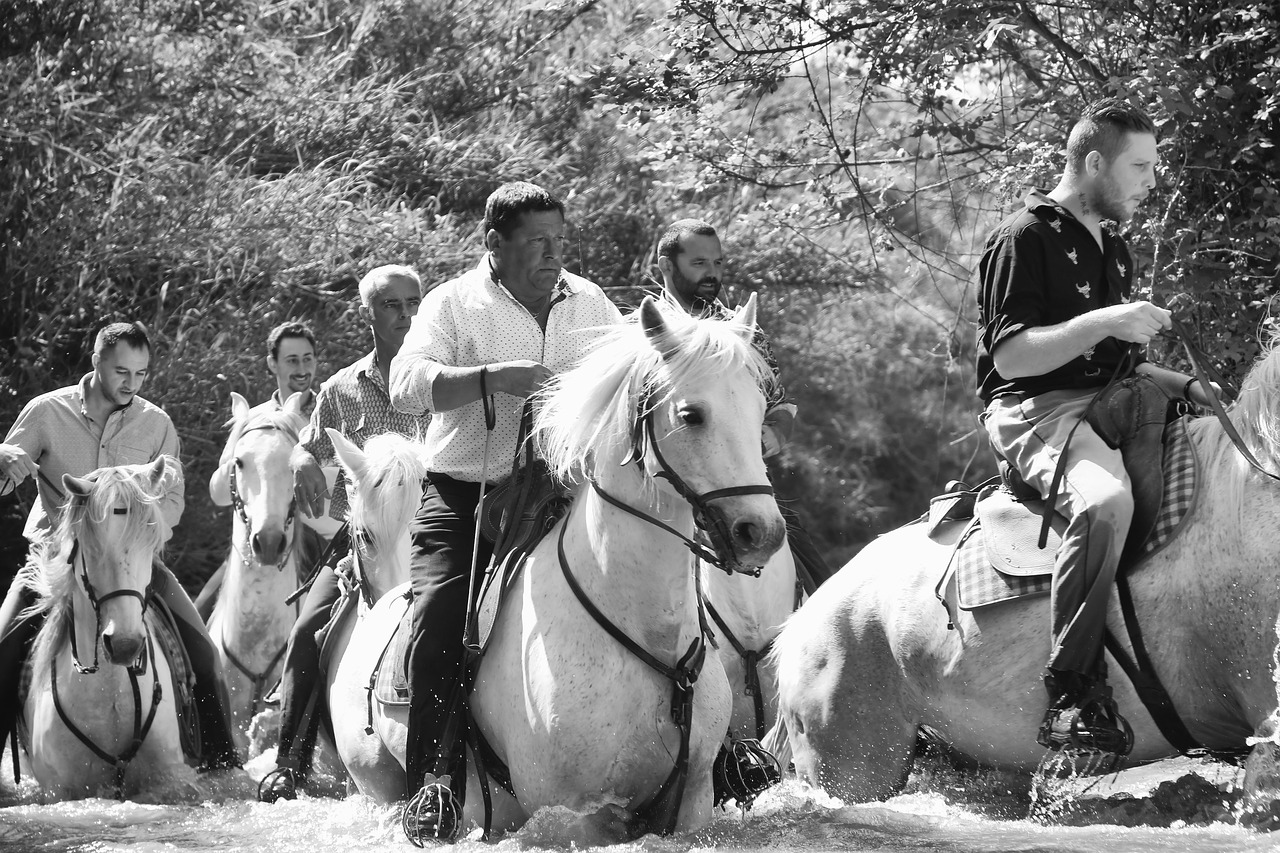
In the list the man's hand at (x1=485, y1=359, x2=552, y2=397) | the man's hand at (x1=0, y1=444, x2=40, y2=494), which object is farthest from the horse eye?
the man's hand at (x1=0, y1=444, x2=40, y2=494)

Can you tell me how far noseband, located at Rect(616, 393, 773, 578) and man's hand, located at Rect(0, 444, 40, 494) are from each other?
362 centimetres

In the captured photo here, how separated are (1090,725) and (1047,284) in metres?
1.40

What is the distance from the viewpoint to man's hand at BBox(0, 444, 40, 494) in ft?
22.2

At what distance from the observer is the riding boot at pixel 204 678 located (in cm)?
759

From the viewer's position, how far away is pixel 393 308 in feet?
23.8

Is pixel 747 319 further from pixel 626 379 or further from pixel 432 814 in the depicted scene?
pixel 432 814

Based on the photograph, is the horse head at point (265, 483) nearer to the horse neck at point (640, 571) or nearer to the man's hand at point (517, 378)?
the man's hand at point (517, 378)

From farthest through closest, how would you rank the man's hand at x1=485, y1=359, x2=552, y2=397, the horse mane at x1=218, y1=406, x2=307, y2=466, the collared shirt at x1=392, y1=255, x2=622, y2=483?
the horse mane at x1=218, y1=406, x2=307, y2=466
the collared shirt at x1=392, y1=255, x2=622, y2=483
the man's hand at x1=485, y1=359, x2=552, y2=397

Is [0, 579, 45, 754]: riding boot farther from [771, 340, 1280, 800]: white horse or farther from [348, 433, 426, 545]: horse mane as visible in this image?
[771, 340, 1280, 800]: white horse

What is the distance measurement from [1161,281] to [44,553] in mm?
5597

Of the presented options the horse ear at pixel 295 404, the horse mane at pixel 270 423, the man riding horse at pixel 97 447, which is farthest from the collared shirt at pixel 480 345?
the horse ear at pixel 295 404

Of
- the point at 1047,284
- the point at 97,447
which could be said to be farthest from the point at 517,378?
the point at 97,447

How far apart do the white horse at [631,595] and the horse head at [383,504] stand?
1.65 meters

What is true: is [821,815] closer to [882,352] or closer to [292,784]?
[292,784]
